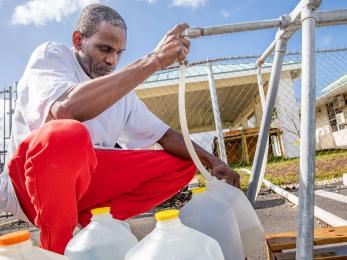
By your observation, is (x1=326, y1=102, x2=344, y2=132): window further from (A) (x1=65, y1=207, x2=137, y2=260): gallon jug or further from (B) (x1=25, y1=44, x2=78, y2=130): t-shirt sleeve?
(A) (x1=65, y1=207, x2=137, y2=260): gallon jug

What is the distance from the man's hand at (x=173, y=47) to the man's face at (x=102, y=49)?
52 centimetres

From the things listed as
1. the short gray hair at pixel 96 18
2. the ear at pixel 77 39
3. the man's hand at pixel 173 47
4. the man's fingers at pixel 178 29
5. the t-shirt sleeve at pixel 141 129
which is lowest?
the t-shirt sleeve at pixel 141 129

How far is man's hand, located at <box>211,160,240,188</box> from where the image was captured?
165cm

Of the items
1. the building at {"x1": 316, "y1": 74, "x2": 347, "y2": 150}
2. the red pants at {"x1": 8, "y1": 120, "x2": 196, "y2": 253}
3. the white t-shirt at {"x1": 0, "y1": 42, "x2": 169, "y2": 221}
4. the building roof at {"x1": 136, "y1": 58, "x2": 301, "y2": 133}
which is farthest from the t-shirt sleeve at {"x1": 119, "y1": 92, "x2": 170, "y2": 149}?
the building at {"x1": 316, "y1": 74, "x2": 347, "y2": 150}

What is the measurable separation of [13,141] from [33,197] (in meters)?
0.54

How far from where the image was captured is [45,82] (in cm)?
142

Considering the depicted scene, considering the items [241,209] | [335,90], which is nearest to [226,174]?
[241,209]

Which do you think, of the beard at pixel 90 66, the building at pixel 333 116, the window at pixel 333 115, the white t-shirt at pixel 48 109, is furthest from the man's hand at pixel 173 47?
the window at pixel 333 115

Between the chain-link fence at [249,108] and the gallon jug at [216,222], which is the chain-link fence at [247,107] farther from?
the gallon jug at [216,222]

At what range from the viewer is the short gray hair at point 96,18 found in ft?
5.54

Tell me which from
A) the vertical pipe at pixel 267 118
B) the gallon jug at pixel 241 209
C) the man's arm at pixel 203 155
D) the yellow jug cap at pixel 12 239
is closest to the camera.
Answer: the yellow jug cap at pixel 12 239

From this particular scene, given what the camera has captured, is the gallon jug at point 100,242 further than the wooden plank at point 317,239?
→ No

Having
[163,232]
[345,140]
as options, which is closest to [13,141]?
[163,232]

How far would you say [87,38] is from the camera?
5.72ft
